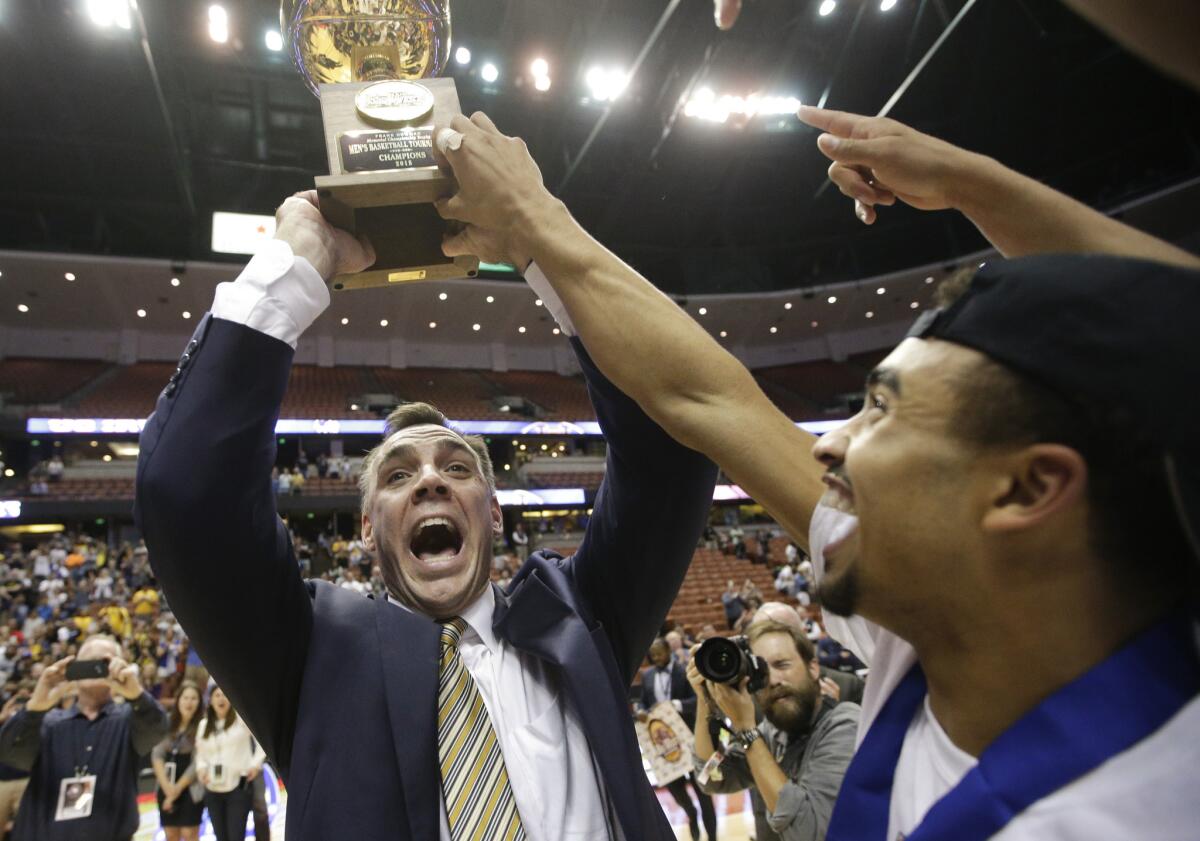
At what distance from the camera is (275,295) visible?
1.06 metres

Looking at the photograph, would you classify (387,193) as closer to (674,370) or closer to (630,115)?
(674,370)

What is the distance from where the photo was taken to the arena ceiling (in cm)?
1162

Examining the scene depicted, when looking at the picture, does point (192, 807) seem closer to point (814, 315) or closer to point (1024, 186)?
point (1024, 186)

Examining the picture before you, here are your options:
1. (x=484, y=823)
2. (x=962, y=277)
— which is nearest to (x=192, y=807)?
A: (x=484, y=823)

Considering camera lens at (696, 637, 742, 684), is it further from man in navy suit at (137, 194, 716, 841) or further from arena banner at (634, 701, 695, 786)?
arena banner at (634, 701, 695, 786)

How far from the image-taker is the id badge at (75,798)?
346 cm

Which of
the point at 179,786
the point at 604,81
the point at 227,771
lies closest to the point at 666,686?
the point at 227,771

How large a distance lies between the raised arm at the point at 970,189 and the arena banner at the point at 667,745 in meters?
4.53

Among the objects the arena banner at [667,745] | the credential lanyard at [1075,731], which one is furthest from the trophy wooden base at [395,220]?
the arena banner at [667,745]

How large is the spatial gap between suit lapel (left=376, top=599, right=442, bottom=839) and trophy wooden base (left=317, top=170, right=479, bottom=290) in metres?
0.59

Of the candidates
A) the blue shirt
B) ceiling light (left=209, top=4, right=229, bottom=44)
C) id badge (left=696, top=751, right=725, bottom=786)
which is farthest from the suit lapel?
ceiling light (left=209, top=4, right=229, bottom=44)

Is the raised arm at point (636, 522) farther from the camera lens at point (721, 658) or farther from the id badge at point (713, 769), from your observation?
the id badge at point (713, 769)

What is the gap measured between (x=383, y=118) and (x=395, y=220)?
0.18 meters

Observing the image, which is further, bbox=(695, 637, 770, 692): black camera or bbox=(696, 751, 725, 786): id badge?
bbox=(696, 751, 725, 786): id badge
